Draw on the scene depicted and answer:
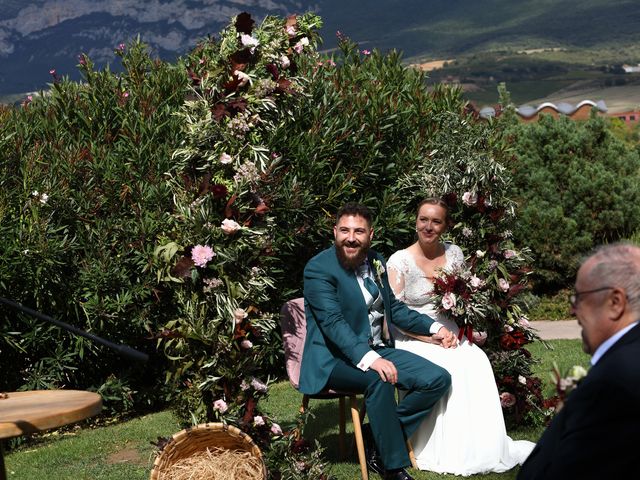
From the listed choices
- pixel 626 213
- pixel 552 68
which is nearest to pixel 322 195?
pixel 626 213

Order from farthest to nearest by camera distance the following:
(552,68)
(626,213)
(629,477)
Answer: (552,68) < (626,213) < (629,477)

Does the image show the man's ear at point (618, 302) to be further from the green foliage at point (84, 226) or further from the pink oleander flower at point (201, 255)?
the green foliage at point (84, 226)

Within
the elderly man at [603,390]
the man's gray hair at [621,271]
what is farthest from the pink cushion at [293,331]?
the man's gray hair at [621,271]

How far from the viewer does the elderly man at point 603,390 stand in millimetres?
2807

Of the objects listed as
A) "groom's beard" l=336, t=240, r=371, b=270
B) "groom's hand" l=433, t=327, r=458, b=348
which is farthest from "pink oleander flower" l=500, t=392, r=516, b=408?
"groom's beard" l=336, t=240, r=371, b=270

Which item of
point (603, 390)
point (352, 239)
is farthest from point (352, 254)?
point (603, 390)

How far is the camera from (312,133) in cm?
918

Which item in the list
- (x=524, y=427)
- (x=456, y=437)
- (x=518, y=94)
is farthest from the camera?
(x=518, y=94)

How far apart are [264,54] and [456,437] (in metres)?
2.81

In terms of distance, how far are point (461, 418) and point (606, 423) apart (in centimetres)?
383

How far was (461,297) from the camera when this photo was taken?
7004 mm

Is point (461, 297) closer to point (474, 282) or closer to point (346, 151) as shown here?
point (474, 282)

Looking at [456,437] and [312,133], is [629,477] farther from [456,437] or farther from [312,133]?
[312,133]

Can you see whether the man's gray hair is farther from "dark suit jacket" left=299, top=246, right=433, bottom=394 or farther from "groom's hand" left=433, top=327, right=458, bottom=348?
"groom's hand" left=433, top=327, right=458, bottom=348
